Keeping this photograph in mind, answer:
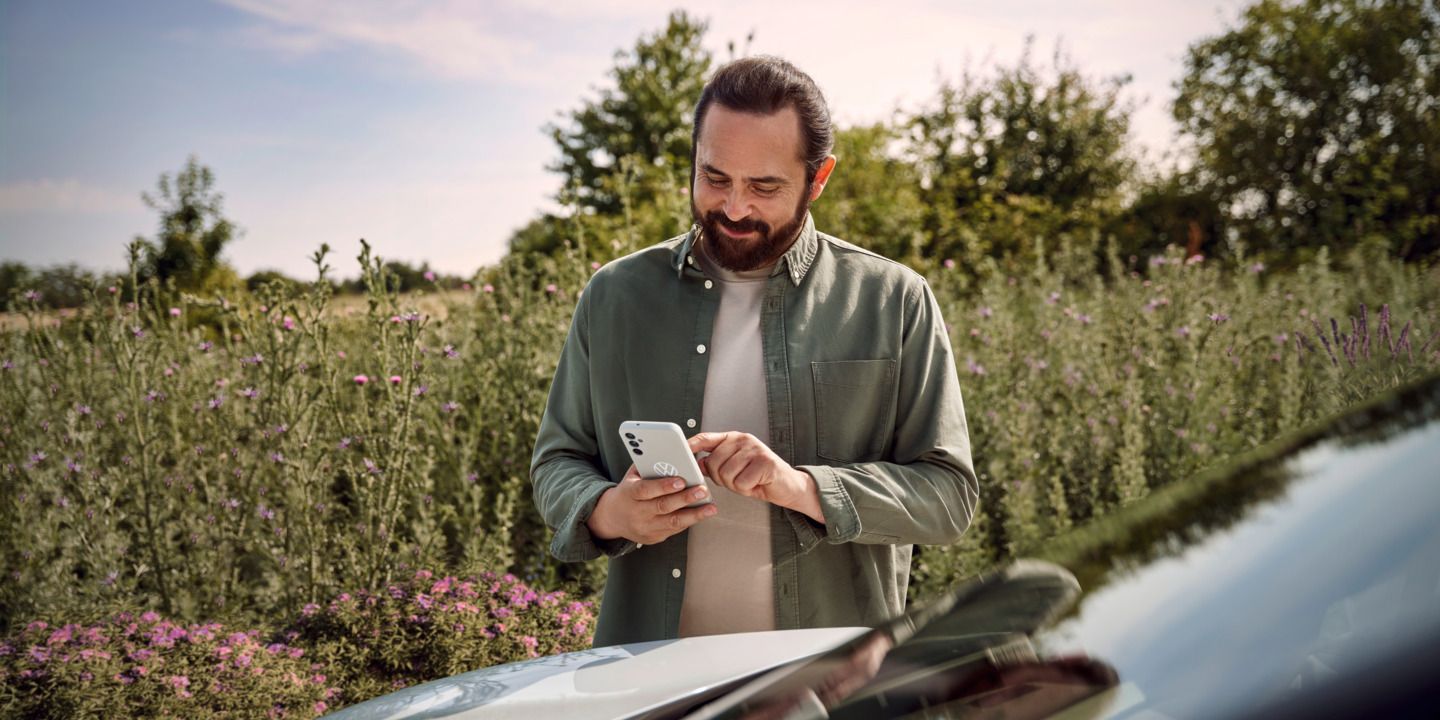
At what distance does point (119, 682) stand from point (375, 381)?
1.90m

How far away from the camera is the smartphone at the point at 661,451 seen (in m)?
1.53

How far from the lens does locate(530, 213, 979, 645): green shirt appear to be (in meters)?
1.87

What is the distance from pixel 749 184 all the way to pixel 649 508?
25.0 inches

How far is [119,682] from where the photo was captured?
2.67m

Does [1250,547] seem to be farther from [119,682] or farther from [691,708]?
[119,682]

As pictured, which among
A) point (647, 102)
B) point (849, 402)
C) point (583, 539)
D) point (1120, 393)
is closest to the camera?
point (583, 539)

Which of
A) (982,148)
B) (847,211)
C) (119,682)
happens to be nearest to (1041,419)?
(119,682)

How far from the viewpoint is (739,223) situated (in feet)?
6.27

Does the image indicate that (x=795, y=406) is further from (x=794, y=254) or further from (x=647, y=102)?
(x=647, y=102)

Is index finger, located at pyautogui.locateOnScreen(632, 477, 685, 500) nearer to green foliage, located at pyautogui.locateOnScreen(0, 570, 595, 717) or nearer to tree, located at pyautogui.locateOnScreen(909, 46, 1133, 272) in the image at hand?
green foliage, located at pyautogui.locateOnScreen(0, 570, 595, 717)

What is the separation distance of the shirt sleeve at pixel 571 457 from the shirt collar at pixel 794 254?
0.70ft

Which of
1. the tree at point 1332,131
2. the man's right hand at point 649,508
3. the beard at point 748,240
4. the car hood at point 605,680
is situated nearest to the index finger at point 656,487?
the man's right hand at point 649,508


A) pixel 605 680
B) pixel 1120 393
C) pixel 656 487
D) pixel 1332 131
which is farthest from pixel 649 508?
pixel 1332 131

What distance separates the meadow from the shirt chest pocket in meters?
1.52
